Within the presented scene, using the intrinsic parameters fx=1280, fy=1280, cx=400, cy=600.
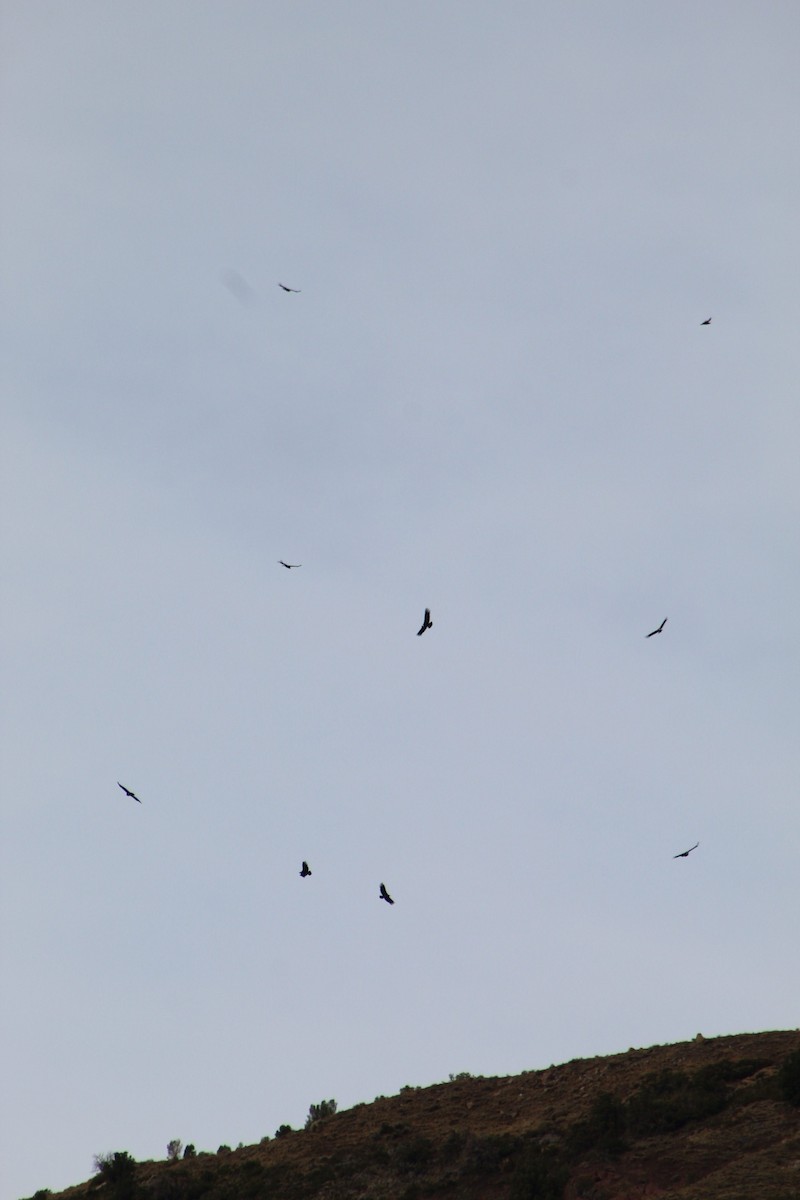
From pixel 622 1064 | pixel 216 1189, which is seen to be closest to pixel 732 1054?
pixel 622 1064

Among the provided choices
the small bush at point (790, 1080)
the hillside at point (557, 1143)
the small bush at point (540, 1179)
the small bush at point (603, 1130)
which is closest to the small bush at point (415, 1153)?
the hillside at point (557, 1143)

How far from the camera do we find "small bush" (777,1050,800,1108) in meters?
41.1

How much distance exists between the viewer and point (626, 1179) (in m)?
39.5

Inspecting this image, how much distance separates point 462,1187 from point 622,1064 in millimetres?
11202

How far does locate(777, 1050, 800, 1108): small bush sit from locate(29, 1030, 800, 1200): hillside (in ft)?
0.15

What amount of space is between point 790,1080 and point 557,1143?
27.0ft

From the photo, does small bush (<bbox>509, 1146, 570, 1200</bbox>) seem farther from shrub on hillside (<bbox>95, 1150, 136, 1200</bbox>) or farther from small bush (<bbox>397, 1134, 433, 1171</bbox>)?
shrub on hillside (<bbox>95, 1150, 136, 1200</bbox>)

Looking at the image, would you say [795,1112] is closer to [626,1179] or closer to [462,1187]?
[626,1179]

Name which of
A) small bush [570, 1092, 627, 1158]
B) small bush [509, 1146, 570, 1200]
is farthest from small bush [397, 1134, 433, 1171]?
small bush [570, 1092, 627, 1158]

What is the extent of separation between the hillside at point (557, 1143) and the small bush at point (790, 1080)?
5 cm

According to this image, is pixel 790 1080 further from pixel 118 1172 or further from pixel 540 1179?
pixel 118 1172

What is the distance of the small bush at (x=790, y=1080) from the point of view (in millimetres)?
41119

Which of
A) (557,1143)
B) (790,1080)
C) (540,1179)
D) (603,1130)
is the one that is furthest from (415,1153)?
(790,1080)

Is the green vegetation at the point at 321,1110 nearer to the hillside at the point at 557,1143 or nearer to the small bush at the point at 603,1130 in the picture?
the hillside at the point at 557,1143
